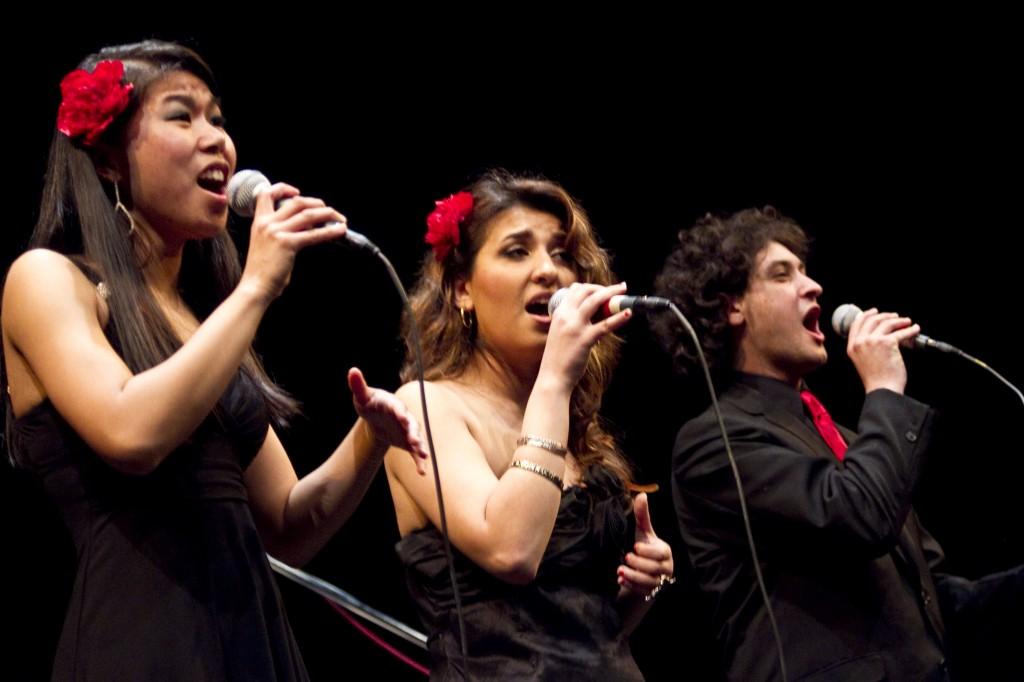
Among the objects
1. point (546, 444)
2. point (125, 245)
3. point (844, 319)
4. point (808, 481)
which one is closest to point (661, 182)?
point (844, 319)

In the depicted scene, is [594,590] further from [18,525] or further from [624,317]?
[18,525]

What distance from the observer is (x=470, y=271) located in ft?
6.88

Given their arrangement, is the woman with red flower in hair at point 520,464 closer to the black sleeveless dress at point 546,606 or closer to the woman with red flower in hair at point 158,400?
the black sleeveless dress at point 546,606

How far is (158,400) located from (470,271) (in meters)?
0.83

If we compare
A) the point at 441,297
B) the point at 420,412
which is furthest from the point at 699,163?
the point at 420,412

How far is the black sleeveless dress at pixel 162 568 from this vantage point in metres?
1.39

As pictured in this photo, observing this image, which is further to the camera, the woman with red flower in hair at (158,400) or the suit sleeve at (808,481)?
the suit sleeve at (808,481)

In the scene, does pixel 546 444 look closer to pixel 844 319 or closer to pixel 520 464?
pixel 520 464

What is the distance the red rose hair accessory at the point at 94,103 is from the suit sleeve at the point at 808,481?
3.97ft

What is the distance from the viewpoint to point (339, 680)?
3.32 metres

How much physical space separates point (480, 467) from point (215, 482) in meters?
0.42

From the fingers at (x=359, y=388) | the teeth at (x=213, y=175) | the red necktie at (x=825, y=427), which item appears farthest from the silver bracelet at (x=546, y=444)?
the red necktie at (x=825, y=427)

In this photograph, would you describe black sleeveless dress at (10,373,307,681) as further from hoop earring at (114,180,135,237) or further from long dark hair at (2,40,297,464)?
hoop earring at (114,180,135,237)

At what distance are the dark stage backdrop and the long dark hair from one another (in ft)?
4.99
